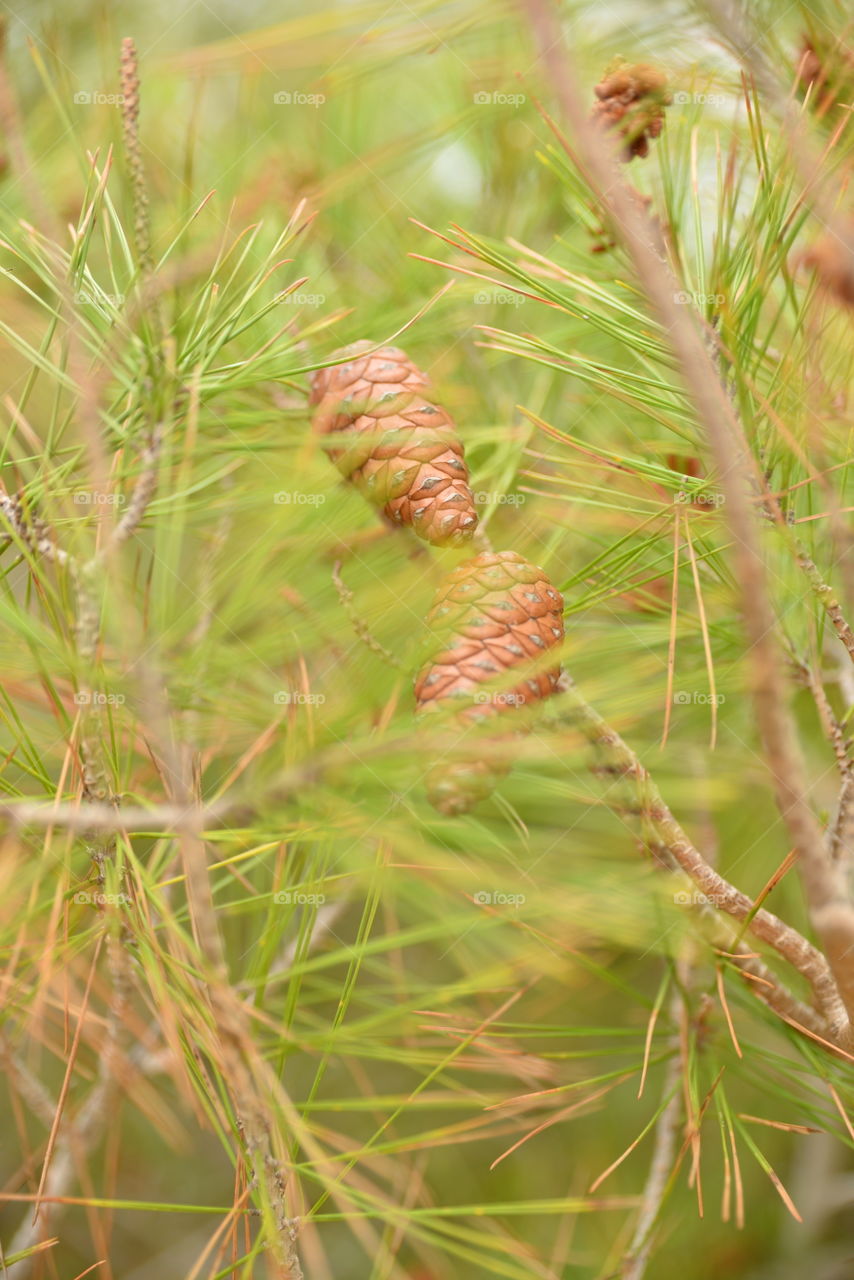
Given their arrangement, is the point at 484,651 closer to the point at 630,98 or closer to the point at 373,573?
the point at 373,573

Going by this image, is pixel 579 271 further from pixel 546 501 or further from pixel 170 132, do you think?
pixel 170 132

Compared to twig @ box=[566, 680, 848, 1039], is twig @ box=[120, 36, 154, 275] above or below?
above

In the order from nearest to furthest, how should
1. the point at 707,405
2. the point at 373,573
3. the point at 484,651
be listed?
the point at 707,405, the point at 484,651, the point at 373,573

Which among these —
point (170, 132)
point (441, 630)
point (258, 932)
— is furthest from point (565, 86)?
point (170, 132)

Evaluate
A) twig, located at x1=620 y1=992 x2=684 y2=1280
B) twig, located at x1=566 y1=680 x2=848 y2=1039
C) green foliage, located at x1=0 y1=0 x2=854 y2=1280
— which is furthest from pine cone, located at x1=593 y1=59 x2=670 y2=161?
twig, located at x1=620 y1=992 x2=684 y2=1280

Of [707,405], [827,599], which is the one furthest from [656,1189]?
[707,405]

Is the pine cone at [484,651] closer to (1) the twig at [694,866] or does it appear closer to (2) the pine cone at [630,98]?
(1) the twig at [694,866]

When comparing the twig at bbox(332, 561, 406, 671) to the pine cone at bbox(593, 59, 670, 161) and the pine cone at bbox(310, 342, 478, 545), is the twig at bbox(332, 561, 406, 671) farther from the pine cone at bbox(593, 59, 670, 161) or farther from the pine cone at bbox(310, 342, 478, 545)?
the pine cone at bbox(593, 59, 670, 161)
